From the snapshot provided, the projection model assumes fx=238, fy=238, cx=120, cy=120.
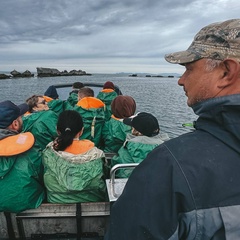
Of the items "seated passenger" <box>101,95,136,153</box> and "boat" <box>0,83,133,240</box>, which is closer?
"boat" <box>0,83,133,240</box>

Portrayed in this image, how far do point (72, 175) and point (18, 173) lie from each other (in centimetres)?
66

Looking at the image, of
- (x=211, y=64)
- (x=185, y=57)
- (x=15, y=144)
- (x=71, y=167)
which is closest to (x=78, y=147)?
(x=71, y=167)

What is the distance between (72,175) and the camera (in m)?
2.92

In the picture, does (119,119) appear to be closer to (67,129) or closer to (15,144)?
(67,129)

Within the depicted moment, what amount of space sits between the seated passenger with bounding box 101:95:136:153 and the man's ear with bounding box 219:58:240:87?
374 cm

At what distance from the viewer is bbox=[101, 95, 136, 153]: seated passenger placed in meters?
4.96

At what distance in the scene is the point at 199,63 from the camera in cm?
133

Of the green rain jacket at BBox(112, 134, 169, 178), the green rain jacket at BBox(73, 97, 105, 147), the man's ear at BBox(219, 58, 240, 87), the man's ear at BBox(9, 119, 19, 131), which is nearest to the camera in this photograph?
the man's ear at BBox(219, 58, 240, 87)

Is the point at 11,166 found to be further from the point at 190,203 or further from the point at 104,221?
the point at 190,203

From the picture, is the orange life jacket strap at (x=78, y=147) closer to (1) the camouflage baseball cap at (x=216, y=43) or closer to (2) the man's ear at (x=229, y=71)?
(1) the camouflage baseball cap at (x=216, y=43)

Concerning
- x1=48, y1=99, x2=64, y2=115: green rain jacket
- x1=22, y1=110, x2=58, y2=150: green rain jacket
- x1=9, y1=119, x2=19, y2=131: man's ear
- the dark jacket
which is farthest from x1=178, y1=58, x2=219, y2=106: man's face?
x1=48, y1=99, x2=64, y2=115: green rain jacket

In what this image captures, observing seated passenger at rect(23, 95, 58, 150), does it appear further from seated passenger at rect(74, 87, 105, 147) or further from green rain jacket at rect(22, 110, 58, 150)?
seated passenger at rect(74, 87, 105, 147)

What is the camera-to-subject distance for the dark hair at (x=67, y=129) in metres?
2.98

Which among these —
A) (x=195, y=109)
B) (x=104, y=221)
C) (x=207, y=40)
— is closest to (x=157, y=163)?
(x=195, y=109)
